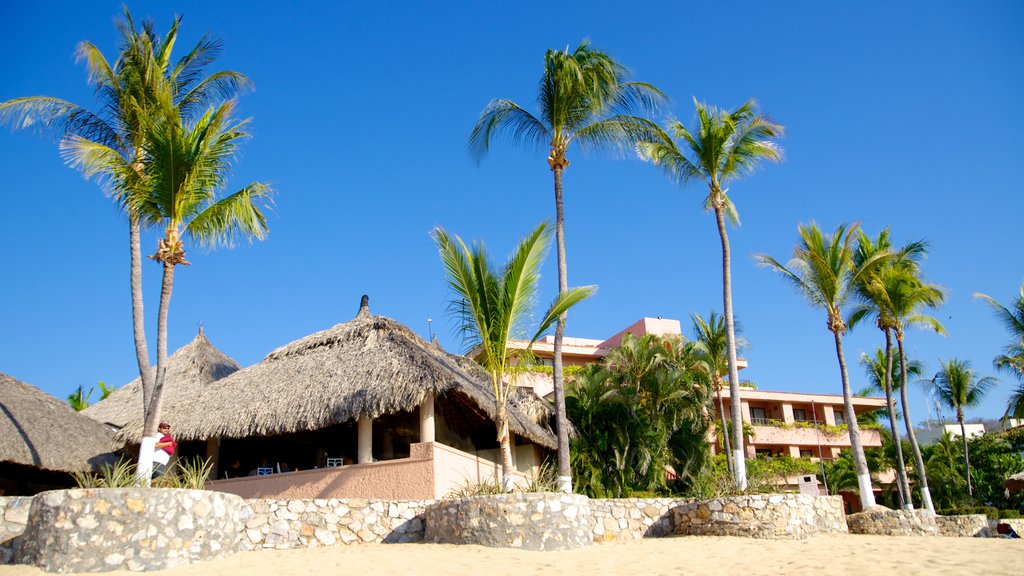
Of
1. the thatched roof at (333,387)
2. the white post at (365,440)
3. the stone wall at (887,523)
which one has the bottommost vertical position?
the stone wall at (887,523)

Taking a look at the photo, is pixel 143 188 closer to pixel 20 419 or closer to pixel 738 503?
pixel 20 419

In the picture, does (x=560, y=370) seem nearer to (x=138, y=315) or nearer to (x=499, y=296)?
(x=499, y=296)

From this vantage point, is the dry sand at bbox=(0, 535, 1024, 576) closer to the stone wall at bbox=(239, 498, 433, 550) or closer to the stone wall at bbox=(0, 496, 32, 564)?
the stone wall at bbox=(239, 498, 433, 550)

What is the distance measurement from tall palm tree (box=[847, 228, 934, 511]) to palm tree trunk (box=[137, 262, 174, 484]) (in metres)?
16.4

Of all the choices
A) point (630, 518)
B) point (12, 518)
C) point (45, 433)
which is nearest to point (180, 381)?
point (45, 433)

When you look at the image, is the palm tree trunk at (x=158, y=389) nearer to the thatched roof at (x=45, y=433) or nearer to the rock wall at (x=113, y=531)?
the rock wall at (x=113, y=531)

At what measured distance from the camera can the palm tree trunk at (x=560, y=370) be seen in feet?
39.4

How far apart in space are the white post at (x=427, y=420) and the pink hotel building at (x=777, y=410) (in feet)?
59.2

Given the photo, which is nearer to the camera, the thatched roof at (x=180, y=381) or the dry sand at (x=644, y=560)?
the dry sand at (x=644, y=560)

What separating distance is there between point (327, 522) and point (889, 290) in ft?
52.7

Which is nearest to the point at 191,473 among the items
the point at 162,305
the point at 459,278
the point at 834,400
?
the point at 162,305

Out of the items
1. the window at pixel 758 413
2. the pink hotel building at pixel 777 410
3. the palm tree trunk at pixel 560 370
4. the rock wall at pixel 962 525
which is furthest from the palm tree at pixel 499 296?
the window at pixel 758 413

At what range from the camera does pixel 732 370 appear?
572 inches

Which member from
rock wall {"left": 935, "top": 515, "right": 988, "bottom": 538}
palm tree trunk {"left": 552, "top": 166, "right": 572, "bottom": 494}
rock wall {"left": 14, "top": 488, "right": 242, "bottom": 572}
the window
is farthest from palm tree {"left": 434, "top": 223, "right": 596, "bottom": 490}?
the window
